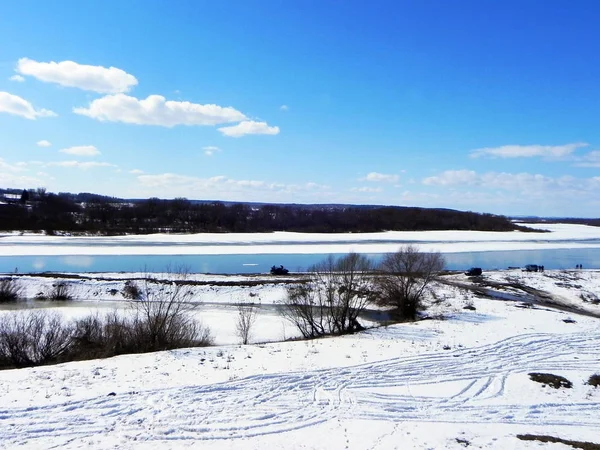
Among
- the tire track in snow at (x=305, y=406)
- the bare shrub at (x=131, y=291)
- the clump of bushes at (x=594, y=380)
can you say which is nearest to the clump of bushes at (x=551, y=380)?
the tire track in snow at (x=305, y=406)

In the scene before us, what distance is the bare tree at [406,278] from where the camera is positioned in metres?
22.2

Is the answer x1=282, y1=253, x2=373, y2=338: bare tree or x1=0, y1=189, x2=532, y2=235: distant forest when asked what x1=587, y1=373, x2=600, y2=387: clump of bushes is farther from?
x1=0, y1=189, x2=532, y2=235: distant forest

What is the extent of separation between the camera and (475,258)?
166ft

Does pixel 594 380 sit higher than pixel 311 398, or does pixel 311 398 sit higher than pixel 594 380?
pixel 311 398

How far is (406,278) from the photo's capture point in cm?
2273

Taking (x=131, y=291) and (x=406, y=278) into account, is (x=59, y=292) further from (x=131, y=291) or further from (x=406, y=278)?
(x=406, y=278)

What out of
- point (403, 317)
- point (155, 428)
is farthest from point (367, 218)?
point (155, 428)

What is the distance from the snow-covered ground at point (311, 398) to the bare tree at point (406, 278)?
696 cm

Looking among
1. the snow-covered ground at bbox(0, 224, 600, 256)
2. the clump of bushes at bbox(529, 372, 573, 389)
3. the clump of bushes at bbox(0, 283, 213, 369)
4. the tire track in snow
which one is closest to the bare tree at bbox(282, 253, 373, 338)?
the clump of bushes at bbox(0, 283, 213, 369)

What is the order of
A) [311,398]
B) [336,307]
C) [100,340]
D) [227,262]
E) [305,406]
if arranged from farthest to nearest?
[227,262] < [336,307] < [100,340] < [311,398] < [305,406]

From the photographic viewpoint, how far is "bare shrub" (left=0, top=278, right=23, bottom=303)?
85.3ft

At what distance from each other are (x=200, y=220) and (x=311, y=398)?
85.0 meters

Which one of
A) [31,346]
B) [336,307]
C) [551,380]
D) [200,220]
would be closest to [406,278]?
[336,307]

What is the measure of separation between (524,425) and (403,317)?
523 inches
